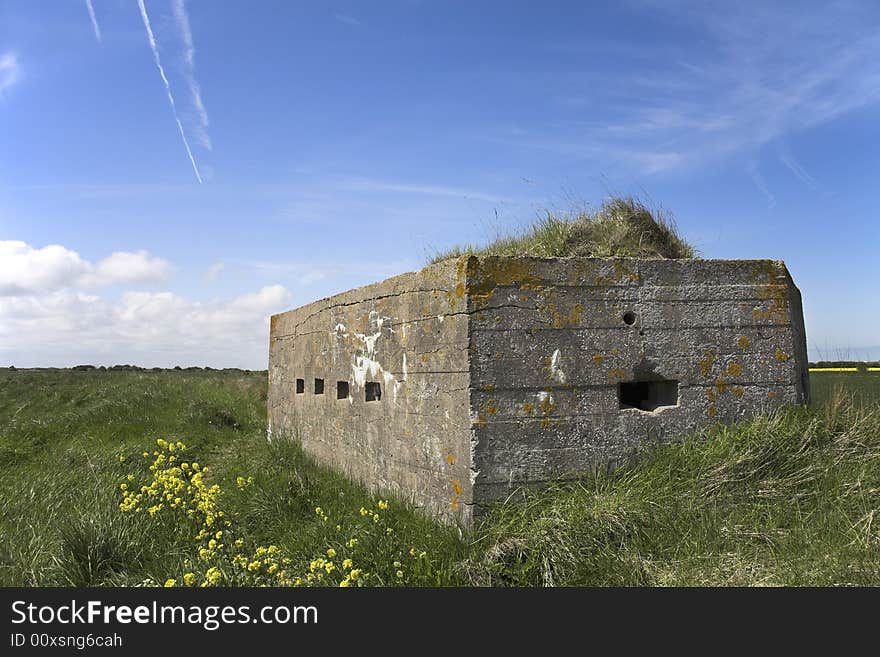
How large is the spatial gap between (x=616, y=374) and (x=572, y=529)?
1170 millimetres

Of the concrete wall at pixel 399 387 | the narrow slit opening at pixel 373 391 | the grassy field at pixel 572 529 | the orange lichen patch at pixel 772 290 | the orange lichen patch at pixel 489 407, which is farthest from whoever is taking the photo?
the narrow slit opening at pixel 373 391

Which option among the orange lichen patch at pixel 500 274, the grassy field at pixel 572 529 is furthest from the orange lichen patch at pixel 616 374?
the orange lichen patch at pixel 500 274

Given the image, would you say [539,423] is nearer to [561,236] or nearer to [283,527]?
[561,236]

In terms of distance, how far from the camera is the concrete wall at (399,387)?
176 inches

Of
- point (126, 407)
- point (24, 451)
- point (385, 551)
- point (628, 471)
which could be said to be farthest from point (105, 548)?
point (126, 407)

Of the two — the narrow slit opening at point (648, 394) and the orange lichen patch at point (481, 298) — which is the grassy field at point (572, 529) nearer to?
the narrow slit opening at point (648, 394)

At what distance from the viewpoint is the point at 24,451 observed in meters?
9.23

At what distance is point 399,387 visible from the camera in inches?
207

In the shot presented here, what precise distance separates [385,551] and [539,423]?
1.27 m

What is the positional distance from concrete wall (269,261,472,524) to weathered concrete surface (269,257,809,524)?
15 millimetres

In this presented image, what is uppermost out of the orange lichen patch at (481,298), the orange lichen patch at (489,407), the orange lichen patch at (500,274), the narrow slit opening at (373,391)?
the orange lichen patch at (500,274)

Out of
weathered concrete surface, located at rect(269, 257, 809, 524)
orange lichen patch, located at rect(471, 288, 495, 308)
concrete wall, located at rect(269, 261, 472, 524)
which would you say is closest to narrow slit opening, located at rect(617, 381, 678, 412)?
weathered concrete surface, located at rect(269, 257, 809, 524)

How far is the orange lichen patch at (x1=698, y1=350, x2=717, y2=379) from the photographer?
473 cm

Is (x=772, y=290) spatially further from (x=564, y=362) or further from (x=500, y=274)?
(x=500, y=274)
